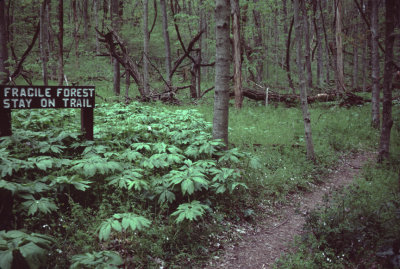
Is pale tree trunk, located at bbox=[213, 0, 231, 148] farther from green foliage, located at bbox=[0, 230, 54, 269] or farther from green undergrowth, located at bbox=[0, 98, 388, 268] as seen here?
green foliage, located at bbox=[0, 230, 54, 269]

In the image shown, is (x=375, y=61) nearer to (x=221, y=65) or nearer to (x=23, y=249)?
(x=221, y=65)

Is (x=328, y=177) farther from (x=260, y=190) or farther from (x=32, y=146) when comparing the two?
(x=32, y=146)

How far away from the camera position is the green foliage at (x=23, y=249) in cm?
249

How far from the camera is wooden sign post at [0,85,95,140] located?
5.22 meters

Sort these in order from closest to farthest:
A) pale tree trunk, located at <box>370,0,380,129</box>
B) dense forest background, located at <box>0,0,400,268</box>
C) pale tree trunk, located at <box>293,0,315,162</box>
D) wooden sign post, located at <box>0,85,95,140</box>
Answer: dense forest background, located at <box>0,0,400,268</box> < wooden sign post, located at <box>0,85,95,140</box> < pale tree trunk, located at <box>293,0,315,162</box> < pale tree trunk, located at <box>370,0,380,129</box>

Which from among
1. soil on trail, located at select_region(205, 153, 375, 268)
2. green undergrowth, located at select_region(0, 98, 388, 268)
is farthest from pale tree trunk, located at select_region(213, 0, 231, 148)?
soil on trail, located at select_region(205, 153, 375, 268)

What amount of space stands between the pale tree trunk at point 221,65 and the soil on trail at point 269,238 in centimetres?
197

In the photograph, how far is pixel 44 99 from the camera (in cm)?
552

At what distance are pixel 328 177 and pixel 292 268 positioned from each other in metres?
4.58

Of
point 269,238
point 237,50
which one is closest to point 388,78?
point 269,238

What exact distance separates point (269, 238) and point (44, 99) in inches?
192

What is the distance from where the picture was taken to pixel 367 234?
380cm

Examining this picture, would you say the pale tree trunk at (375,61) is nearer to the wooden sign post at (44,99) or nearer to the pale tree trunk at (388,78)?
the pale tree trunk at (388,78)

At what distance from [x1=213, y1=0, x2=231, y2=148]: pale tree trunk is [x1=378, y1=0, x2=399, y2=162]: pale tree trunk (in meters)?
3.86
